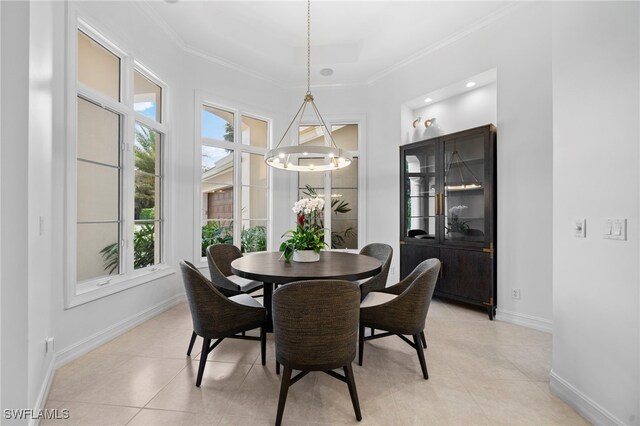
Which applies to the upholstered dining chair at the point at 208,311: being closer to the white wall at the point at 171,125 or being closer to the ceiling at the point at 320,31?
the white wall at the point at 171,125

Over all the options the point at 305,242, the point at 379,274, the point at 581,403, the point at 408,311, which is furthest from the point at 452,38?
the point at 581,403

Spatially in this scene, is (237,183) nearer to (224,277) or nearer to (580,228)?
(224,277)

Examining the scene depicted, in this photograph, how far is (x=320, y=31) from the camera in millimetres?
3883

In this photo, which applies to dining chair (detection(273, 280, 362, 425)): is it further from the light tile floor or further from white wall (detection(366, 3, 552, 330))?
white wall (detection(366, 3, 552, 330))

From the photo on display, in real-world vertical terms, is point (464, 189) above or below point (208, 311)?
above

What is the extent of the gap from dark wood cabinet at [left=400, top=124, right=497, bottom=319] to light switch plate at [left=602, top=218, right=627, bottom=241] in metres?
1.72

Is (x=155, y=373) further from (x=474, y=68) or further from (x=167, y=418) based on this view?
(x=474, y=68)

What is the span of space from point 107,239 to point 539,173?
439 cm

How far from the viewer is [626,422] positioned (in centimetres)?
139

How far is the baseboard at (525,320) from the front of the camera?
2887mm

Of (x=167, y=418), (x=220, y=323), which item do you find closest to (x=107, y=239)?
(x=220, y=323)

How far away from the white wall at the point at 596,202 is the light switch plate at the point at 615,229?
0.02 meters

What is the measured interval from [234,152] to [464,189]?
330cm

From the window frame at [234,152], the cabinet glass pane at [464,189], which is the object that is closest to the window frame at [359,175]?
the window frame at [234,152]
